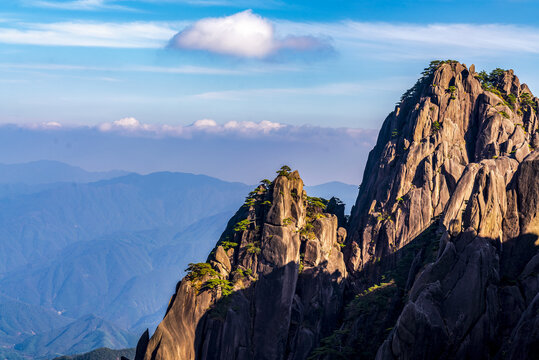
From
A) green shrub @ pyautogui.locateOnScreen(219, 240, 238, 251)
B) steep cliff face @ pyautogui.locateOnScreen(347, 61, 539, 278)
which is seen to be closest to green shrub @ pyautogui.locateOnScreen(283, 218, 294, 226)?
green shrub @ pyautogui.locateOnScreen(219, 240, 238, 251)

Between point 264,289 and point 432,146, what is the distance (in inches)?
1619

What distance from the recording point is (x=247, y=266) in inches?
3617

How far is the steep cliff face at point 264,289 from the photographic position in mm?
85875

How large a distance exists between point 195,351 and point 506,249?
46667mm

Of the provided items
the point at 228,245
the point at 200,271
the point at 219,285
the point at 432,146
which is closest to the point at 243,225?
the point at 228,245

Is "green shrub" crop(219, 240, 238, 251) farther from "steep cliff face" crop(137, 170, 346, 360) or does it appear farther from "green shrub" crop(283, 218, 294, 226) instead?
"green shrub" crop(283, 218, 294, 226)

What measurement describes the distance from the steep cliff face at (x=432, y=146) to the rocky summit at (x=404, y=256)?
9.8 inches

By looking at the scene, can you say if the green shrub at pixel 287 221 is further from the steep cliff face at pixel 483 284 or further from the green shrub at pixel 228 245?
the steep cliff face at pixel 483 284

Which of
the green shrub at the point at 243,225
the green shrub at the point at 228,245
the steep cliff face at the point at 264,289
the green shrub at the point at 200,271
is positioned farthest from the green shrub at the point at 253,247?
the green shrub at the point at 200,271

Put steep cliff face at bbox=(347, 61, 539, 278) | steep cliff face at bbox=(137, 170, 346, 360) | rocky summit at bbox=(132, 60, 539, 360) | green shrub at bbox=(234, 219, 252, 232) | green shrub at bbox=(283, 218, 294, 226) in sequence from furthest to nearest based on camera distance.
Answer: steep cliff face at bbox=(347, 61, 539, 278) < green shrub at bbox=(234, 219, 252, 232) < green shrub at bbox=(283, 218, 294, 226) < steep cliff face at bbox=(137, 170, 346, 360) < rocky summit at bbox=(132, 60, 539, 360)

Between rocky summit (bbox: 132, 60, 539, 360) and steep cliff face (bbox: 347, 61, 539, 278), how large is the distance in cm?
25

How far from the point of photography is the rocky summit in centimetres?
5381

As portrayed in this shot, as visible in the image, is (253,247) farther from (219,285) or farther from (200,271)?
(200,271)

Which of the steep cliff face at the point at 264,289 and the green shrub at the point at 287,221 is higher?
the green shrub at the point at 287,221
